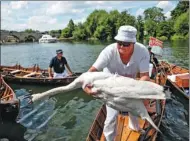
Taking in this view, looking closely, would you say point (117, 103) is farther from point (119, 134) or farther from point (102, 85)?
point (119, 134)

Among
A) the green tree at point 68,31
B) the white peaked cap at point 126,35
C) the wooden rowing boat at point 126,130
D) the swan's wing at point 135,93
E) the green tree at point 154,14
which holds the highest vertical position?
the green tree at point 154,14

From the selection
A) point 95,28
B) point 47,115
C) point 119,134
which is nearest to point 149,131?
point 119,134

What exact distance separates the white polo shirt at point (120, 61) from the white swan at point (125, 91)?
655 mm

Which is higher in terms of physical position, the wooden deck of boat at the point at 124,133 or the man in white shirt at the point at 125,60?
the man in white shirt at the point at 125,60

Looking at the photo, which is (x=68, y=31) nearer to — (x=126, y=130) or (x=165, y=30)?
(x=165, y=30)

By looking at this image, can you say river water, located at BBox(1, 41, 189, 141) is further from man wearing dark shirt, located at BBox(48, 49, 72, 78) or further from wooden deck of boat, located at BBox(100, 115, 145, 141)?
wooden deck of boat, located at BBox(100, 115, 145, 141)

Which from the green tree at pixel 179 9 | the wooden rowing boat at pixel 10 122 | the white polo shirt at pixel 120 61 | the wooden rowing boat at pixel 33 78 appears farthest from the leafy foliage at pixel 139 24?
the white polo shirt at pixel 120 61

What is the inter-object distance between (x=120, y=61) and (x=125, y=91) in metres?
1.09

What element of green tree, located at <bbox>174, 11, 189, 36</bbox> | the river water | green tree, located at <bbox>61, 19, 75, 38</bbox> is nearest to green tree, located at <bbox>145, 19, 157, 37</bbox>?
green tree, located at <bbox>174, 11, 189, 36</bbox>

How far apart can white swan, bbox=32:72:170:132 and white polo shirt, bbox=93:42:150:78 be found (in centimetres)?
66

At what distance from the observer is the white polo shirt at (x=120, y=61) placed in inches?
204

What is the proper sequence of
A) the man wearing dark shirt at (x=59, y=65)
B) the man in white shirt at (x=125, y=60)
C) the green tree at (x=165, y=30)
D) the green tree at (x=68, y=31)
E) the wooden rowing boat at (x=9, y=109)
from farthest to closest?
the green tree at (x=68, y=31) → the green tree at (x=165, y=30) → the man wearing dark shirt at (x=59, y=65) → the wooden rowing boat at (x=9, y=109) → the man in white shirt at (x=125, y=60)

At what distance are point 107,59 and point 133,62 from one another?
0.44 metres

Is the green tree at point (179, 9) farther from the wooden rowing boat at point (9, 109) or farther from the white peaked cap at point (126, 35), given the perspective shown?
the white peaked cap at point (126, 35)
